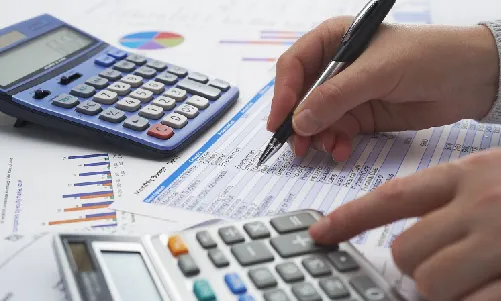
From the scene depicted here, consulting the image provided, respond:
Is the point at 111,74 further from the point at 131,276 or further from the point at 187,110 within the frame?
the point at 131,276

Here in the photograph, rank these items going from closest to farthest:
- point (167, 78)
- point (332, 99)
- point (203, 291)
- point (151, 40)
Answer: point (203, 291)
point (332, 99)
point (167, 78)
point (151, 40)

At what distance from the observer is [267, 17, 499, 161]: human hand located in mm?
513

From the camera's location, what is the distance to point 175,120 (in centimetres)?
54

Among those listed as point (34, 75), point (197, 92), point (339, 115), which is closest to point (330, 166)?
point (339, 115)

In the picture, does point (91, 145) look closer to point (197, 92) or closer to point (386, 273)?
point (197, 92)

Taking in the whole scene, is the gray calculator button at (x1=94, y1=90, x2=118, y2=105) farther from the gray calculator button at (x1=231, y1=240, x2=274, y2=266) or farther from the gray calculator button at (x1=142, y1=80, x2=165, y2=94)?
the gray calculator button at (x1=231, y1=240, x2=274, y2=266)

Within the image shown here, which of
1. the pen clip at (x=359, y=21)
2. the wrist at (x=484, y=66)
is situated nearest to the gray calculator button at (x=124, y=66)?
the pen clip at (x=359, y=21)

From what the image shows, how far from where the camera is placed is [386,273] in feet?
1.25

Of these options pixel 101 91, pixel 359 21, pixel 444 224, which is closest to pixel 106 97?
pixel 101 91

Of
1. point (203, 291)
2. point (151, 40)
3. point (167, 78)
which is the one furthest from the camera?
point (151, 40)

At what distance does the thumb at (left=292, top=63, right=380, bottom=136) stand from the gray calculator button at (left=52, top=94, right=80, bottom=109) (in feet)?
0.61

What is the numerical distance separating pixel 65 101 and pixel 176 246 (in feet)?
0.77

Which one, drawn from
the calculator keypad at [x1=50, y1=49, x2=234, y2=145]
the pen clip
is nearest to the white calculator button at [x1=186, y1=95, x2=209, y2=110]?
the calculator keypad at [x1=50, y1=49, x2=234, y2=145]

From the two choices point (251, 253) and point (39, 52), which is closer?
point (251, 253)
